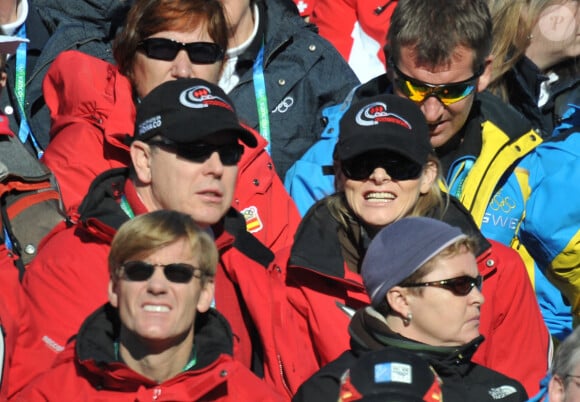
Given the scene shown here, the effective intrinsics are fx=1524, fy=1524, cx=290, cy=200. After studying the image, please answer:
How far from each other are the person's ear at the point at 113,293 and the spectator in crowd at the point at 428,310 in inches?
27.7

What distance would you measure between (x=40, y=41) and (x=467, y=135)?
2.15m

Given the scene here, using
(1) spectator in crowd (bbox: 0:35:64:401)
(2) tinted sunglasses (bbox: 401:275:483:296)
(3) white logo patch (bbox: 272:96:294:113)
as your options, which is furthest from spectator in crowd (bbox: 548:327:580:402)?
(3) white logo patch (bbox: 272:96:294:113)

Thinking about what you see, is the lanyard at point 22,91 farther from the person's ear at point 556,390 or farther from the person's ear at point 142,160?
the person's ear at point 556,390

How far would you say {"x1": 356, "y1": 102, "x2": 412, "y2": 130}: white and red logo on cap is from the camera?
594 cm

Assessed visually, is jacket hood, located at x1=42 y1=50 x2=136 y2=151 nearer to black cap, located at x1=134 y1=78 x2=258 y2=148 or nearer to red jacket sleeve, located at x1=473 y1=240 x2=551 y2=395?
black cap, located at x1=134 y1=78 x2=258 y2=148

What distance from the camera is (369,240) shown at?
19.5ft

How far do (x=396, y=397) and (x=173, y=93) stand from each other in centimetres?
208

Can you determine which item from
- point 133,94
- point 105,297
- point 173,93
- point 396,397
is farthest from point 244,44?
point 396,397

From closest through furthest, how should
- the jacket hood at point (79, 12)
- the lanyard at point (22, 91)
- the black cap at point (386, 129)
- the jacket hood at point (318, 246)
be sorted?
the jacket hood at point (318, 246) < the black cap at point (386, 129) < the lanyard at point (22, 91) < the jacket hood at point (79, 12)

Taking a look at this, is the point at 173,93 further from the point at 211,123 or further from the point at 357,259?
the point at 357,259

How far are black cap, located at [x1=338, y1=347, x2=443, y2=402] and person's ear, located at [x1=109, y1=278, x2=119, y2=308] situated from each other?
43.7 inches

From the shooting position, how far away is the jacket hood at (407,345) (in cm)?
515

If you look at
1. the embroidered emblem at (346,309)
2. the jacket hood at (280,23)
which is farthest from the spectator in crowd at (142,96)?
the jacket hood at (280,23)

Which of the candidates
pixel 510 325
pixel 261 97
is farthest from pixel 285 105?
pixel 510 325
